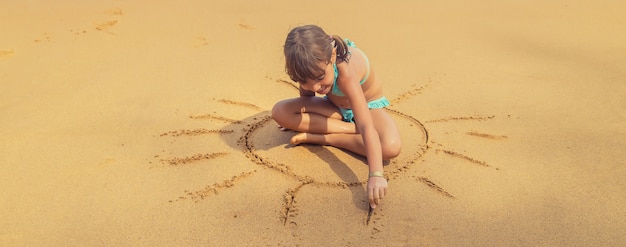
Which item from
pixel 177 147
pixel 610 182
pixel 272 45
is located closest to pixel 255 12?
pixel 272 45

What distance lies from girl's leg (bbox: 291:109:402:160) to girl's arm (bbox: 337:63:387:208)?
0.14 metres

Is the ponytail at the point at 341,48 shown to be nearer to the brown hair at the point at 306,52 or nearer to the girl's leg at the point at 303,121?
the brown hair at the point at 306,52

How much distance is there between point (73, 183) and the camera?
213cm

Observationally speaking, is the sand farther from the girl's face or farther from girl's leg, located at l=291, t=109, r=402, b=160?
the girl's face

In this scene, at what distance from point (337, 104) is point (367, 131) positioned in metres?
0.48

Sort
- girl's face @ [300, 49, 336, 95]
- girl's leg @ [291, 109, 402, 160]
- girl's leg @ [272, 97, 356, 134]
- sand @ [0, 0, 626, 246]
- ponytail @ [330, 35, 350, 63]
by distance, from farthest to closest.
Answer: girl's leg @ [272, 97, 356, 134], girl's leg @ [291, 109, 402, 160], ponytail @ [330, 35, 350, 63], girl's face @ [300, 49, 336, 95], sand @ [0, 0, 626, 246]

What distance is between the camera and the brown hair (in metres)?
1.99

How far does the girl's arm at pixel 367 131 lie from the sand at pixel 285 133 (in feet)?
0.27

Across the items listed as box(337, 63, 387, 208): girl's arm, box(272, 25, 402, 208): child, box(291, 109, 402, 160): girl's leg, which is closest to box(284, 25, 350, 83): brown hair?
box(272, 25, 402, 208): child

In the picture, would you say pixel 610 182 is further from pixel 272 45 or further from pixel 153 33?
pixel 153 33

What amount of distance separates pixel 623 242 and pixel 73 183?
215 cm

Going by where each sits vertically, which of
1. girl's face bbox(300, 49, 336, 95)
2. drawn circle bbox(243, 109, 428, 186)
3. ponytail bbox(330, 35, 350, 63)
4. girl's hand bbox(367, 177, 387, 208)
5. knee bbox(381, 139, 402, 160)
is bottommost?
drawn circle bbox(243, 109, 428, 186)

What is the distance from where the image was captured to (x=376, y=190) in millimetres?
1987

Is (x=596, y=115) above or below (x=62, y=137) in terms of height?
above
